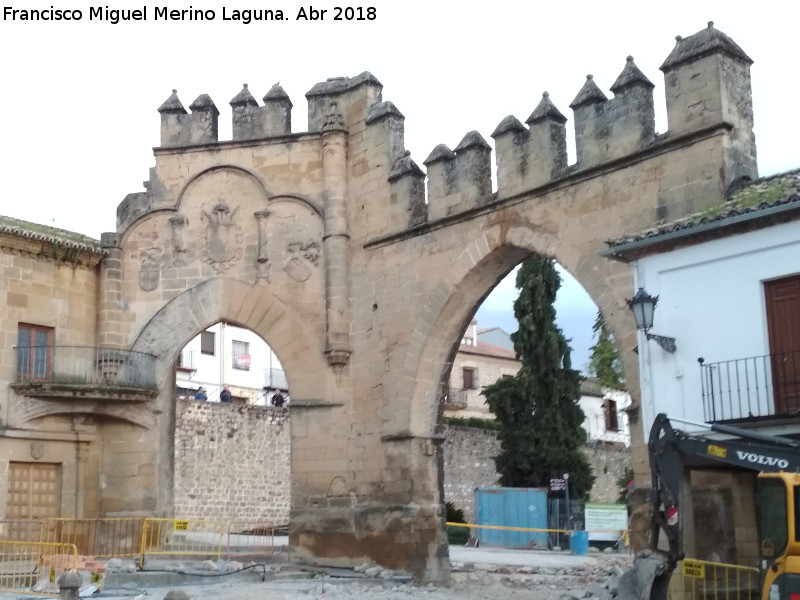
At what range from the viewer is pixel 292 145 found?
16.5 m

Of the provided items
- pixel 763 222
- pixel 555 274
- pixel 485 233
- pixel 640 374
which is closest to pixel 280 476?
pixel 555 274

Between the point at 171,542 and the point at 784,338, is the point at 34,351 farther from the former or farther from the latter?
the point at 784,338

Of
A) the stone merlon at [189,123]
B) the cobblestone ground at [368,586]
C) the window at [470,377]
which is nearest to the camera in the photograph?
the cobblestone ground at [368,586]

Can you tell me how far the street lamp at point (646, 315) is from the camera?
33.8ft

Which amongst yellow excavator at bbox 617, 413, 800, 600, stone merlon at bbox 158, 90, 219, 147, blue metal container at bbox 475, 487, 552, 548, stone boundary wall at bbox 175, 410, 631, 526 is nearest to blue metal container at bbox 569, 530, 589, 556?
blue metal container at bbox 475, 487, 552, 548

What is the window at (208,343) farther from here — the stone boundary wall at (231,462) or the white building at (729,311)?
the white building at (729,311)

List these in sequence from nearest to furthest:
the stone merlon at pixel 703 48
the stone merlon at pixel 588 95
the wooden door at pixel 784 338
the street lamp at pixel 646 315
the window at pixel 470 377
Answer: the wooden door at pixel 784 338
the street lamp at pixel 646 315
the stone merlon at pixel 703 48
the stone merlon at pixel 588 95
the window at pixel 470 377

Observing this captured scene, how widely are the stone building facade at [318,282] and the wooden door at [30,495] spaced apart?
6 cm

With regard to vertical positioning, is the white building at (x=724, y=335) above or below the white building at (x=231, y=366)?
below

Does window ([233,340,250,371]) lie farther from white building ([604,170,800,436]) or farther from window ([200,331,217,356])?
white building ([604,170,800,436])

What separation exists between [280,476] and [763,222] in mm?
16897

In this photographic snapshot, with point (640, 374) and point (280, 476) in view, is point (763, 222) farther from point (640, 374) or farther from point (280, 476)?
point (280, 476)

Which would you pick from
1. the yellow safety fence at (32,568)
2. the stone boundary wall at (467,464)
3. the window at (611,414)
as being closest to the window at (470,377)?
the window at (611,414)

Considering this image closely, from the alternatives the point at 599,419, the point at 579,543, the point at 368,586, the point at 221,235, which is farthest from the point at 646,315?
the point at 599,419
